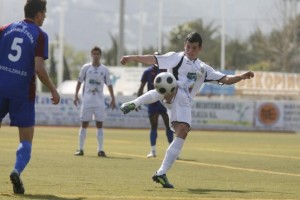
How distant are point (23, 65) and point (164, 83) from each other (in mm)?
2357

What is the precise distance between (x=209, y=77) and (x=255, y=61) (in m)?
97.0

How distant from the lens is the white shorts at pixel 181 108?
42.8 ft

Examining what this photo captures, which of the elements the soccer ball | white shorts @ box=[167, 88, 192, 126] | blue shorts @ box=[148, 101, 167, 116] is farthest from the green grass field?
the soccer ball

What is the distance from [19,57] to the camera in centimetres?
1103

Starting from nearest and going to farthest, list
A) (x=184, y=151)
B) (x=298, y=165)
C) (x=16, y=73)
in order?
(x=16, y=73) < (x=298, y=165) < (x=184, y=151)

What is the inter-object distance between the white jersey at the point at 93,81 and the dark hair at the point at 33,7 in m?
10.5

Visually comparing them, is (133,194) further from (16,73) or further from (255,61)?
(255,61)

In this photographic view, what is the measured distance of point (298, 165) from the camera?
18.4 m

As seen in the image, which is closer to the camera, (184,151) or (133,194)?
(133,194)

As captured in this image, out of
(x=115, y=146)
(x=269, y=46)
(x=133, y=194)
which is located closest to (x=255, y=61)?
(x=269, y=46)

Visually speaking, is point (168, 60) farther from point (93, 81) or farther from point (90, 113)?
point (90, 113)

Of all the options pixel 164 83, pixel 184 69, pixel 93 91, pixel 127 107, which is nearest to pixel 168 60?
pixel 184 69

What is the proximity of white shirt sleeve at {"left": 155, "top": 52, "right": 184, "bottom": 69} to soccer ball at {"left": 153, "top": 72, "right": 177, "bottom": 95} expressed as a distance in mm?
379

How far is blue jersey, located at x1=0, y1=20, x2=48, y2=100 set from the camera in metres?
11.0
